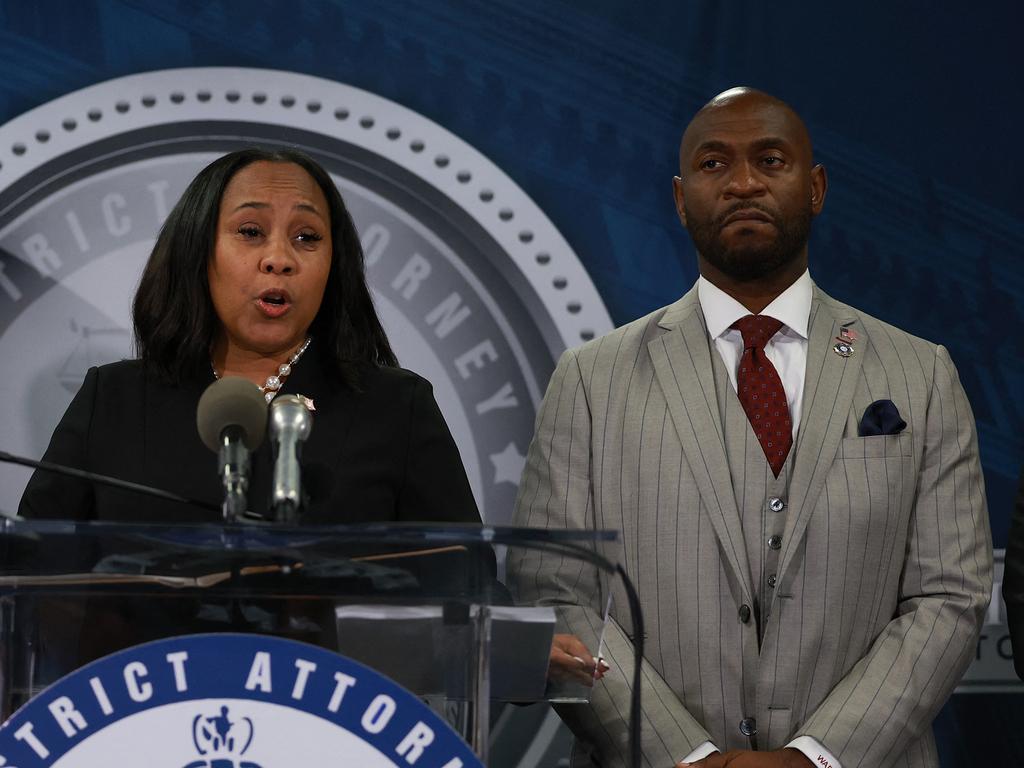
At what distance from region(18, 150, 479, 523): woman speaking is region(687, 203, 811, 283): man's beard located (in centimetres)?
58

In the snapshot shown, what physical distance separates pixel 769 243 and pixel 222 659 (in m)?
1.40

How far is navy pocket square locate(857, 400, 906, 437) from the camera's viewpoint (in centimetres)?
238

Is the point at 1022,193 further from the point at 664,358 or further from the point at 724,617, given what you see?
the point at 724,617

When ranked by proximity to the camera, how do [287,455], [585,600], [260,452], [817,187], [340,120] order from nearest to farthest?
[287,455]
[585,600]
[260,452]
[817,187]
[340,120]

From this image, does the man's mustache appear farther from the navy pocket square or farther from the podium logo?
the podium logo

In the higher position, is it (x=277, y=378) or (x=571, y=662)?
→ (x=277, y=378)

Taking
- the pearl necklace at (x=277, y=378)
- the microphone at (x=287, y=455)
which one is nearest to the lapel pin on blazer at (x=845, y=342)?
the pearl necklace at (x=277, y=378)

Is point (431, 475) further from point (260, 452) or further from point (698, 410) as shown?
point (698, 410)

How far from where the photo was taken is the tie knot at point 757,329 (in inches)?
97.8

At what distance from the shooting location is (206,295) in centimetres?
241

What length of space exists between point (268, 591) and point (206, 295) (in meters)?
1.04

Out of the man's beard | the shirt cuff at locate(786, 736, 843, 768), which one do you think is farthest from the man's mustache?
the shirt cuff at locate(786, 736, 843, 768)

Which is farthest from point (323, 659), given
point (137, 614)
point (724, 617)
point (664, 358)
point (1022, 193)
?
point (1022, 193)

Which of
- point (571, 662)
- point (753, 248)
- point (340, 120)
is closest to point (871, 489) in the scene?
point (753, 248)
